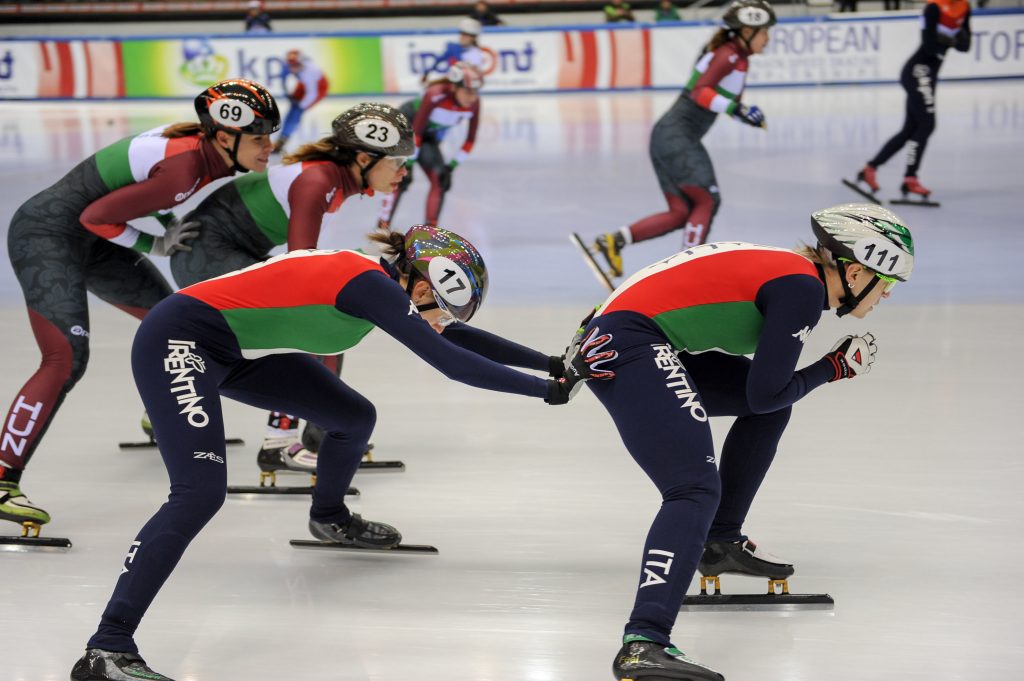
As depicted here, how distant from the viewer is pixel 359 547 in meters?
3.77

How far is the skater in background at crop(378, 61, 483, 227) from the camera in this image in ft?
28.6

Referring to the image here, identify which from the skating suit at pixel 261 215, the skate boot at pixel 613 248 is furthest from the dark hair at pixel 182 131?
the skate boot at pixel 613 248

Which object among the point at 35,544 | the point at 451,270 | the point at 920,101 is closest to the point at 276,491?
the point at 35,544

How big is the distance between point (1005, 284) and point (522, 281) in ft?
9.03

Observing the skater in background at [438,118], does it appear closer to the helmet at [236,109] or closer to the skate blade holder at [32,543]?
the helmet at [236,109]

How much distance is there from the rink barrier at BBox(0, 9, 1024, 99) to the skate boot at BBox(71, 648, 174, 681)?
16.1 meters

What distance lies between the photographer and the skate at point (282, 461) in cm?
433

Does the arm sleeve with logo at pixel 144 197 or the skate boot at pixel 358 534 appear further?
the arm sleeve with logo at pixel 144 197

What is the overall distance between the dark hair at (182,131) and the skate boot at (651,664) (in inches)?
90.5

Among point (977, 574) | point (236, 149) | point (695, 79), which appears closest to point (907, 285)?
point (695, 79)

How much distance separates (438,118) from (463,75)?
0.36 metres

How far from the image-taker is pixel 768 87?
17.7 metres

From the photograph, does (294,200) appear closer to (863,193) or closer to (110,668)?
(110,668)

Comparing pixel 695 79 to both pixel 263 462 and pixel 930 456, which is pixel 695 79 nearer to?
pixel 930 456
